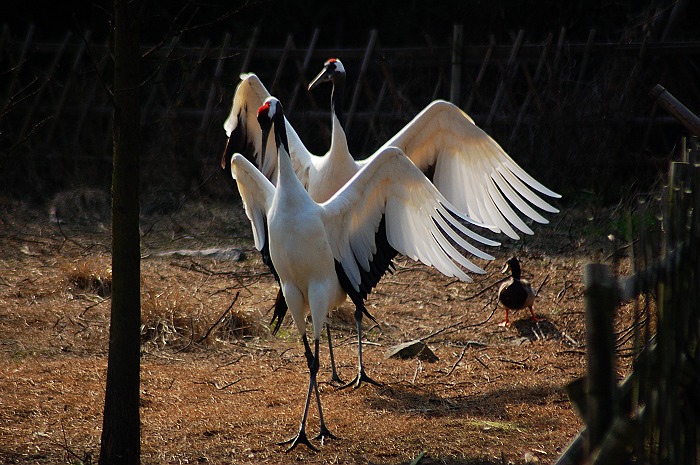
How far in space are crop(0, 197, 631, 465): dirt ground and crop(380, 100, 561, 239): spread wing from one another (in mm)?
665

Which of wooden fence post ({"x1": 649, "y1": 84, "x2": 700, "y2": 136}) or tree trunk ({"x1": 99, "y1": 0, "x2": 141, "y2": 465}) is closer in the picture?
tree trunk ({"x1": 99, "y1": 0, "x2": 141, "y2": 465})

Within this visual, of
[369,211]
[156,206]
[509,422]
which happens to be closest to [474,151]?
[369,211]

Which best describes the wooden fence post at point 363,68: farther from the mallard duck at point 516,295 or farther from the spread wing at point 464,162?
the mallard duck at point 516,295

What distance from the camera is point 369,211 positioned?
16.3 feet

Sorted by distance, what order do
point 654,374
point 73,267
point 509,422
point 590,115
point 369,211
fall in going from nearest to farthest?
point 654,374
point 509,422
point 369,211
point 73,267
point 590,115

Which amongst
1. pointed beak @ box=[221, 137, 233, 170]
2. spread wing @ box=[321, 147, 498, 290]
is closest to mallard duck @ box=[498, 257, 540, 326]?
spread wing @ box=[321, 147, 498, 290]

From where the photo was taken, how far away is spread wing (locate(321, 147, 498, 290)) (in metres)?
4.75

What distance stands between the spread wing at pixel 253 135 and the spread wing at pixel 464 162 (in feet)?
2.30

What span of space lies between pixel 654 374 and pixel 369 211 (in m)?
2.86

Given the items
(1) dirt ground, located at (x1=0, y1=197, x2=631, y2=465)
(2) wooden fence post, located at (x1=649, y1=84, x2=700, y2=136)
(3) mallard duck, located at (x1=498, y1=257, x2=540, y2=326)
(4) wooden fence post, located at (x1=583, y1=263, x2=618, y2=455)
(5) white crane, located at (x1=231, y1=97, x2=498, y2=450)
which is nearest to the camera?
(4) wooden fence post, located at (x1=583, y1=263, x2=618, y2=455)

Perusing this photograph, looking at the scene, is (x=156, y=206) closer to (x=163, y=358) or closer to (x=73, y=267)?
(x=73, y=267)

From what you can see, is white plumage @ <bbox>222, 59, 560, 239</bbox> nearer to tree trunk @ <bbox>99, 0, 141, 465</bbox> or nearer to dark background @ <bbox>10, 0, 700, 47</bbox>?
tree trunk @ <bbox>99, 0, 141, 465</bbox>

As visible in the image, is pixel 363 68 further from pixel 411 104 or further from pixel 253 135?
pixel 253 135

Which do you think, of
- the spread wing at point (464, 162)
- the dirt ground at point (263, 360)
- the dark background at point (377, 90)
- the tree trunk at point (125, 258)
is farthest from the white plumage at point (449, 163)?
the tree trunk at point (125, 258)
